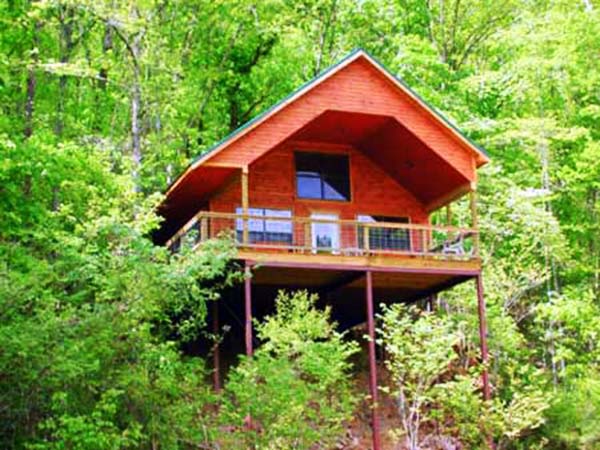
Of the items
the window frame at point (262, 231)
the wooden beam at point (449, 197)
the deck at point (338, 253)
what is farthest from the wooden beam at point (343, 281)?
the wooden beam at point (449, 197)

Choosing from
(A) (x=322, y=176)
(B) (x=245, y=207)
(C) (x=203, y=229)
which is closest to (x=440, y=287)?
(A) (x=322, y=176)

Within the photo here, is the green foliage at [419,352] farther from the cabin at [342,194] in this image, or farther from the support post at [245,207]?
the support post at [245,207]

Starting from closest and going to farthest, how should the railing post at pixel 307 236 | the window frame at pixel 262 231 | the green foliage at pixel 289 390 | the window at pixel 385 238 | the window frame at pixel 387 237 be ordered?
1. the green foliage at pixel 289 390
2. the railing post at pixel 307 236
3. the window frame at pixel 262 231
4. the window frame at pixel 387 237
5. the window at pixel 385 238

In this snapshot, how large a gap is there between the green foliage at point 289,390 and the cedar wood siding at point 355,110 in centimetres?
369

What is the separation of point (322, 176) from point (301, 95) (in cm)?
295

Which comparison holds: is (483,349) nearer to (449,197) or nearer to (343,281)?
(343,281)

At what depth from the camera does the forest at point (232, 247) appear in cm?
1509

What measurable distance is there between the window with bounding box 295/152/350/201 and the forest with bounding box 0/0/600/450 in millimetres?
3246

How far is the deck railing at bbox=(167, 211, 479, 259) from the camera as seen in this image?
19.7 m

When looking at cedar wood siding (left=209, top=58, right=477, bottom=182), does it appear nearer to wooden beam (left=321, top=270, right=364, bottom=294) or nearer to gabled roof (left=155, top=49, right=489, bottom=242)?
gabled roof (left=155, top=49, right=489, bottom=242)

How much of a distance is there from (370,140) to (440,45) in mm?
12906

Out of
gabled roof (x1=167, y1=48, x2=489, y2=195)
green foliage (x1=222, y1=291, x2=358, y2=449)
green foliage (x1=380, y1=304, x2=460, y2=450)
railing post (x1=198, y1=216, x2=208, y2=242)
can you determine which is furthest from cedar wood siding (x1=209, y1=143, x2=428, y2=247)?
green foliage (x1=222, y1=291, x2=358, y2=449)

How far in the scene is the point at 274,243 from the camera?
830 inches

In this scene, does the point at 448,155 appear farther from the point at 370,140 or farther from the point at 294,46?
the point at 294,46
